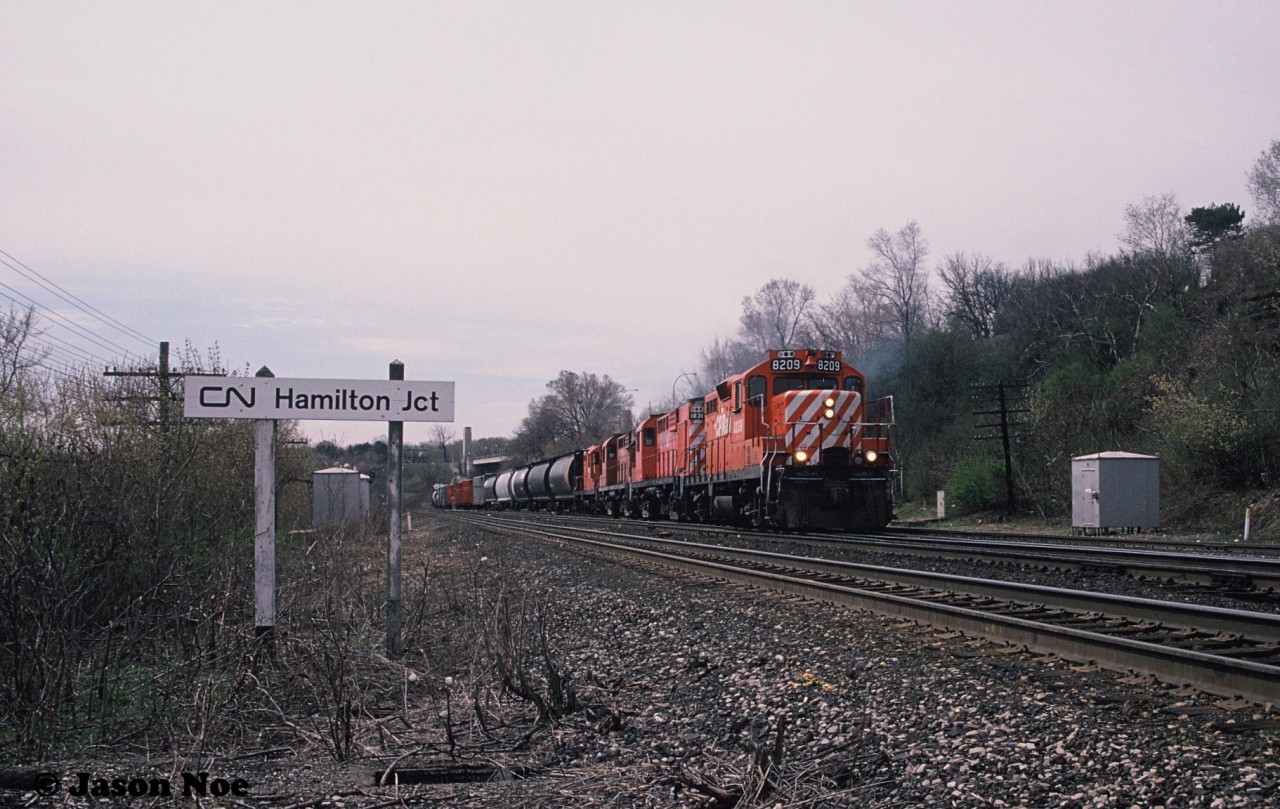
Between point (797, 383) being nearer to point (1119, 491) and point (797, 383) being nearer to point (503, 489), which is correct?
point (1119, 491)

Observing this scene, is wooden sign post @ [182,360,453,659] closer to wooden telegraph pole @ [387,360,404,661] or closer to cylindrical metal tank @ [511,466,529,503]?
wooden telegraph pole @ [387,360,404,661]

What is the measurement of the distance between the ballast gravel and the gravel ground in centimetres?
1

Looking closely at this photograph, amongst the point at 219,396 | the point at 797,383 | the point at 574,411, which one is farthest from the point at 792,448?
the point at 574,411

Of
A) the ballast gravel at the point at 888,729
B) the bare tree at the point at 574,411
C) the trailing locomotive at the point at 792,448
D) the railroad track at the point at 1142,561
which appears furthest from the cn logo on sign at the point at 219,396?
the bare tree at the point at 574,411

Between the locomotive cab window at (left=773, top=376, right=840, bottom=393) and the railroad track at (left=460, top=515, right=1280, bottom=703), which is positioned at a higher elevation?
the locomotive cab window at (left=773, top=376, right=840, bottom=393)

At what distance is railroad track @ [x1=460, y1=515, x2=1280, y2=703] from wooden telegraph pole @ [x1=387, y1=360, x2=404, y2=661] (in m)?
3.92

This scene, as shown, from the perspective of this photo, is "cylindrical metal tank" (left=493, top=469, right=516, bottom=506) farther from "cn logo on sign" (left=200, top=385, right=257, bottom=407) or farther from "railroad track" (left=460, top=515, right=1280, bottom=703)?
"cn logo on sign" (left=200, top=385, right=257, bottom=407)

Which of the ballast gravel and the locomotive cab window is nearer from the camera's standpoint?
the ballast gravel

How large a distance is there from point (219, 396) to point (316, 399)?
2.09 ft

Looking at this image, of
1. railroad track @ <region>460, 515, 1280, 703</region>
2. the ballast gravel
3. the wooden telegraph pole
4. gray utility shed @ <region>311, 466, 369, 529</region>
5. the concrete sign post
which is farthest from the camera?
gray utility shed @ <region>311, 466, 369, 529</region>

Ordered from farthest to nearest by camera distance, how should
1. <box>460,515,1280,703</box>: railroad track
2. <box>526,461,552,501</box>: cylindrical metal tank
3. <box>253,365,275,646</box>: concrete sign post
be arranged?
1. <box>526,461,552,501</box>: cylindrical metal tank
2. <box>253,365,275,646</box>: concrete sign post
3. <box>460,515,1280,703</box>: railroad track

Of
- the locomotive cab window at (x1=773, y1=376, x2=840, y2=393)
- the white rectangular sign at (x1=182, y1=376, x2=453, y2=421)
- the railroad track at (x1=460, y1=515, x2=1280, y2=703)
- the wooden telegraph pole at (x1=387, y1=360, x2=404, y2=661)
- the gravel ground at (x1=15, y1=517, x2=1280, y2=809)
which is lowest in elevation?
the gravel ground at (x1=15, y1=517, x2=1280, y2=809)

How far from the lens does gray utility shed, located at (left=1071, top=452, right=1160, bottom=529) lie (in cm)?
1959

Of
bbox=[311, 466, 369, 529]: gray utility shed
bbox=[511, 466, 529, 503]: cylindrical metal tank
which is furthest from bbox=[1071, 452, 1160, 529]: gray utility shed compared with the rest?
bbox=[511, 466, 529, 503]: cylindrical metal tank
